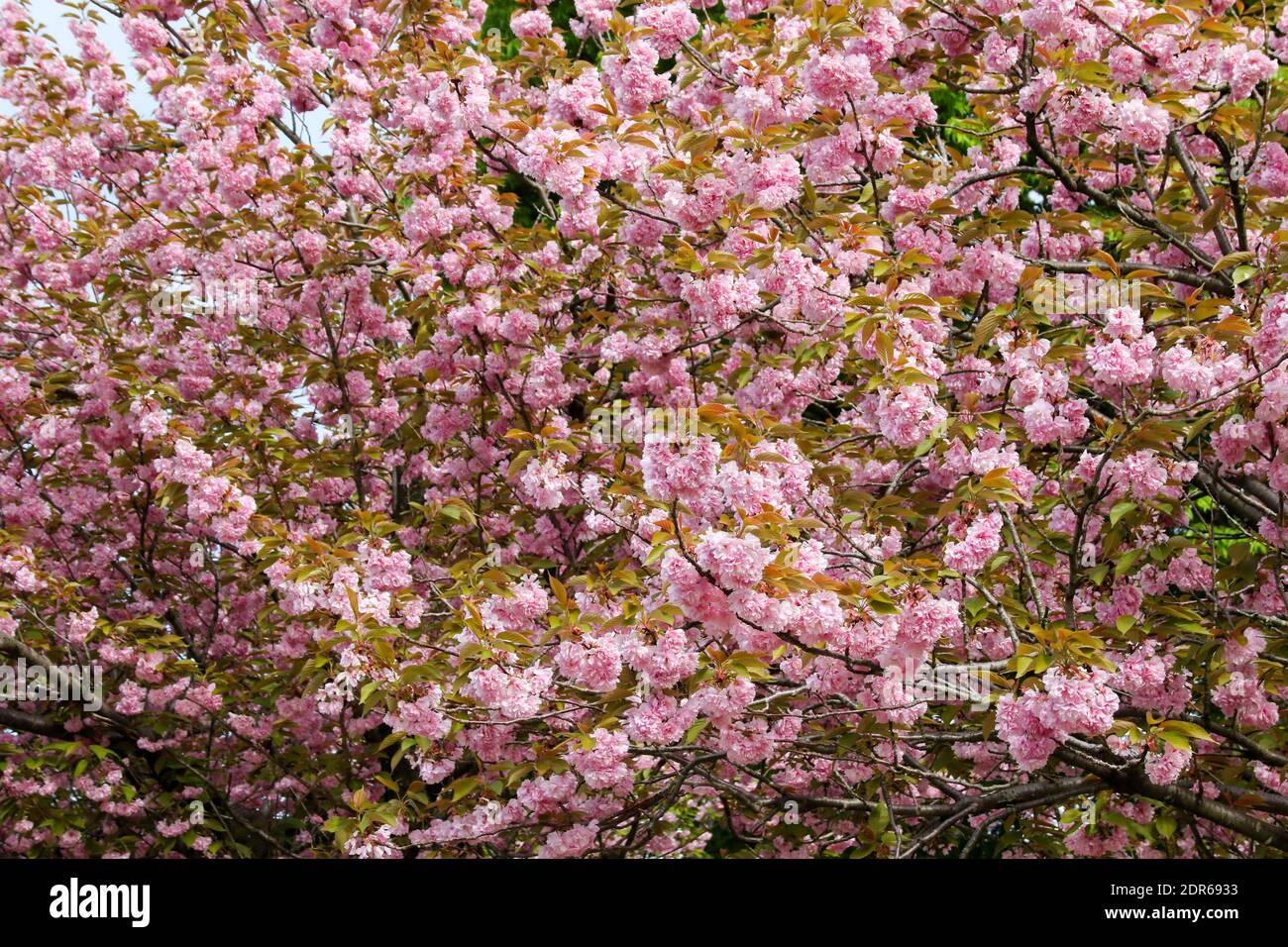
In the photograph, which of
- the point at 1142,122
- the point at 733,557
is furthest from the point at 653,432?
the point at 1142,122

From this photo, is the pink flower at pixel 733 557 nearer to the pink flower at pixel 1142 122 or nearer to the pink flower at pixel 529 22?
the pink flower at pixel 1142 122

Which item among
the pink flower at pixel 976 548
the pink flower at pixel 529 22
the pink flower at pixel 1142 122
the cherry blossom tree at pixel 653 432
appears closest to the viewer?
the pink flower at pixel 976 548

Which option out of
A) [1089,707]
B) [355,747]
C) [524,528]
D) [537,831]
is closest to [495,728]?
[537,831]

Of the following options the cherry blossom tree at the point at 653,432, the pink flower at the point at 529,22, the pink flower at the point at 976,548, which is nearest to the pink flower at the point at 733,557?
the cherry blossom tree at the point at 653,432

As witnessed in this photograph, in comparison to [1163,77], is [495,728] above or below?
below

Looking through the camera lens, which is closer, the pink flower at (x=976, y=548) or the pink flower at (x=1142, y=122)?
the pink flower at (x=976, y=548)

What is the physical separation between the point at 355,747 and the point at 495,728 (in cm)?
255

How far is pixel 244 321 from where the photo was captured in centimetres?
646

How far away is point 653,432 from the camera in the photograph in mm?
3301

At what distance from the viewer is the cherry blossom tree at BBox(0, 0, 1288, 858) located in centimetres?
361

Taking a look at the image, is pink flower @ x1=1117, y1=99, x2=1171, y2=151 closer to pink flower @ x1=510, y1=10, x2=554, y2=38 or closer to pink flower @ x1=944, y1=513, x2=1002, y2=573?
pink flower @ x1=944, y1=513, x2=1002, y2=573

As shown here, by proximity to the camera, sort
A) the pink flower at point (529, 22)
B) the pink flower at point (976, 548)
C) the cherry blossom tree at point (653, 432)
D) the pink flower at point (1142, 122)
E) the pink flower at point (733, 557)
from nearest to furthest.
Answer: the pink flower at point (733, 557) < the pink flower at point (976, 548) < the cherry blossom tree at point (653, 432) < the pink flower at point (1142, 122) < the pink flower at point (529, 22)

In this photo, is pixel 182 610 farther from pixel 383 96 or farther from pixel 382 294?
pixel 383 96

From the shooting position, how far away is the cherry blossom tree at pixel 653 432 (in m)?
3.61
